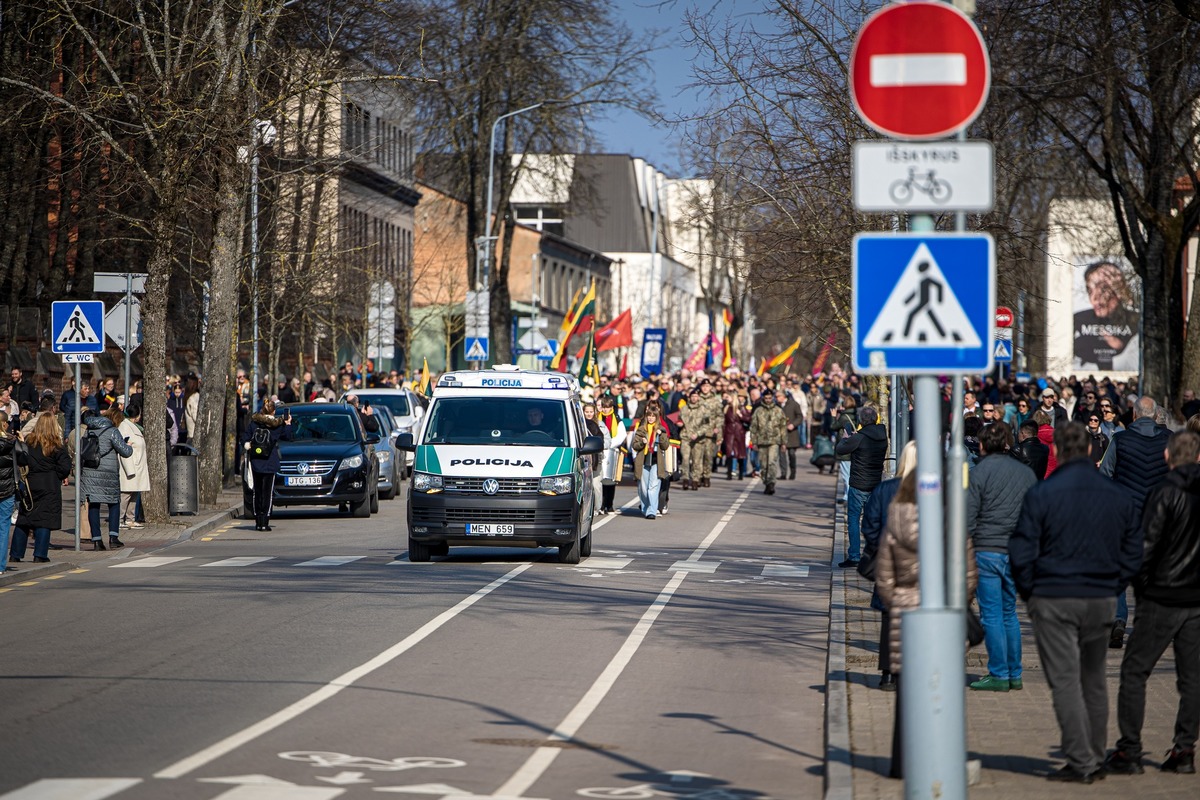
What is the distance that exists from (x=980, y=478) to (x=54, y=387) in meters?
30.7

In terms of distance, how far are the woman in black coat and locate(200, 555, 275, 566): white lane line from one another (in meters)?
1.75

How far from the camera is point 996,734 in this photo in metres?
10.2

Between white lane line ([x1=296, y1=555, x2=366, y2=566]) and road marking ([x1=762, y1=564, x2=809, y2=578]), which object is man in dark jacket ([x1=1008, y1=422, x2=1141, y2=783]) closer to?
road marking ([x1=762, y1=564, x2=809, y2=578])

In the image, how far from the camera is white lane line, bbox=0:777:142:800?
26.5ft

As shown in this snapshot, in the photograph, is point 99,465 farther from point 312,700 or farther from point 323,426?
point 312,700

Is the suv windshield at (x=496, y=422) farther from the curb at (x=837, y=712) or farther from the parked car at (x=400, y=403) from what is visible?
the parked car at (x=400, y=403)

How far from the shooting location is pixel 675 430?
32.5m

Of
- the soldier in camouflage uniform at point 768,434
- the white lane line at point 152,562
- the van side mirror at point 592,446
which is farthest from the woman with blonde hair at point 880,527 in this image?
the soldier in camouflage uniform at point 768,434

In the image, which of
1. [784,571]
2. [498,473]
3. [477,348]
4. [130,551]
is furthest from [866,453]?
[477,348]

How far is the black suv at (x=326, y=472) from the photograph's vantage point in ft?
92.5

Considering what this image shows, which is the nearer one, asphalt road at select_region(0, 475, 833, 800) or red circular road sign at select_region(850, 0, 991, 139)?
red circular road sign at select_region(850, 0, 991, 139)

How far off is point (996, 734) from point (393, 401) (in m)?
30.5

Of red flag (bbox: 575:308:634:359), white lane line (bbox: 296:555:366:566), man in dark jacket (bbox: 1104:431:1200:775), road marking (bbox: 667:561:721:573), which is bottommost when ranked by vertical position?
Result: road marking (bbox: 667:561:721:573)

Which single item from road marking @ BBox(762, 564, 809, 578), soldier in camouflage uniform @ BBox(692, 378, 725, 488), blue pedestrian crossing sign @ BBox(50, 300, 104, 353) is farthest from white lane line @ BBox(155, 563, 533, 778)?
soldier in camouflage uniform @ BBox(692, 378, 725, 488)
